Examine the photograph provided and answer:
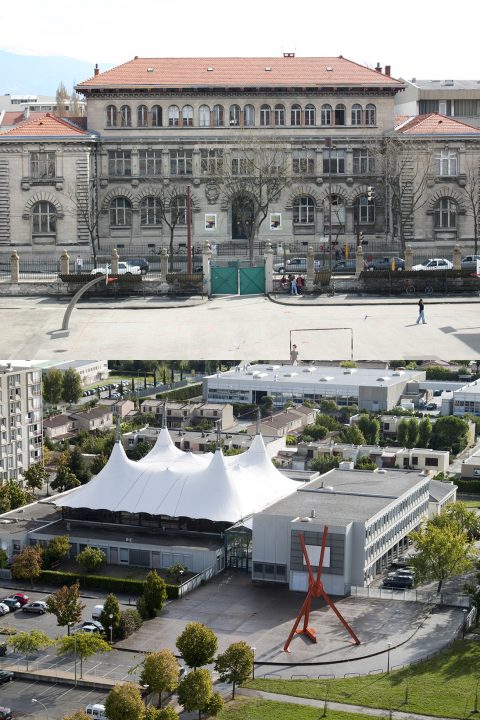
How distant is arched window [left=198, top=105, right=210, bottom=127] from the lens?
78.8m

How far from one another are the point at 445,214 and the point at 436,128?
495cm

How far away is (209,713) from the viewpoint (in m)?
36.1

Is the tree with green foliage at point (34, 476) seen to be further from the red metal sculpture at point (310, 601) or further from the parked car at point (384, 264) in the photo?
the parked car at point (384, 264)

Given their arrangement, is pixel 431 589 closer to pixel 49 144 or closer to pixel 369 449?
pixel 369 449

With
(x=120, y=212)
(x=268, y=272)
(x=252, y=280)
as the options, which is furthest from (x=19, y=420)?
(x=120, y=212)

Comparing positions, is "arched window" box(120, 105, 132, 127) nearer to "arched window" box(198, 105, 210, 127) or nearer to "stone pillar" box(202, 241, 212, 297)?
"arched window" box(198, 105, 210, 127)

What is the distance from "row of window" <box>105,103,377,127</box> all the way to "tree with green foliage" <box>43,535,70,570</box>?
34843 millimetres

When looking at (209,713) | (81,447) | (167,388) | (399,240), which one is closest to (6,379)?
(81,447)

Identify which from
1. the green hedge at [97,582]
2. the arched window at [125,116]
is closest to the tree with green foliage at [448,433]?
the arched window at [125,116]

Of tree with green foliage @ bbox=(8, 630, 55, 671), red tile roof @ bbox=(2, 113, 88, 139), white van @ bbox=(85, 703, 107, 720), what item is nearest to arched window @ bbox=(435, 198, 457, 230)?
red tile roof @ bbox=(2, 113, 88, 139)

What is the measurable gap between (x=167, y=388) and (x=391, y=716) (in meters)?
40.4

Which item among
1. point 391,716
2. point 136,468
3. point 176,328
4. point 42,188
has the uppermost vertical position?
point 42,188

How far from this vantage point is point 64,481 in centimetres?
6038

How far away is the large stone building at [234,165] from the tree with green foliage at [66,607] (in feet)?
120
